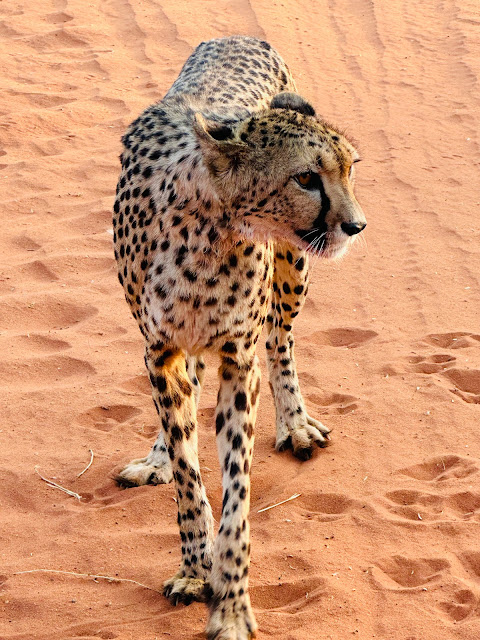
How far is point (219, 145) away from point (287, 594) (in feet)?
4.99

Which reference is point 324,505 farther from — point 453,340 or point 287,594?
point 453,340

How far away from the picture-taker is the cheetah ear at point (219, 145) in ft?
9.21

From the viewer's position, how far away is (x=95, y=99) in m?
8.21

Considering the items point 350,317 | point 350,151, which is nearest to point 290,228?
point 350,151

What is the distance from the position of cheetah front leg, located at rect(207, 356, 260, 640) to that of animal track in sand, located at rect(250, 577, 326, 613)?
183 millimetres

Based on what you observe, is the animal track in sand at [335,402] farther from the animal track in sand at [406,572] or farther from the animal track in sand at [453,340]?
the animal track in sand at [406,572]

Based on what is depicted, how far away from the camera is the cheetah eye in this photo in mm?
2752

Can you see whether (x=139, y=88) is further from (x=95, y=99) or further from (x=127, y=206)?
(x=127, y=206)

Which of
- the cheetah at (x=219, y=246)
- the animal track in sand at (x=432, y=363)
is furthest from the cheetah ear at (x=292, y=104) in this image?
the animal track in sand at (x=432, y=363)

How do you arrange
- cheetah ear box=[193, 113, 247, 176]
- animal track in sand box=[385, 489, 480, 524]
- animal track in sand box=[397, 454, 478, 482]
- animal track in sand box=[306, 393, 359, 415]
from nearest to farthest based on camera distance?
cheetah ear box=[193, 113, 247, 176], animal track in sand box=[385, 489, 480, 524], animal track in sand box=[397, 454, 478, 482], animal track in sand box=[306, 393, 359, 415]

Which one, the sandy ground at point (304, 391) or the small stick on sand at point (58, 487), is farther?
Answer: the small stick on sand at point (58, 487)

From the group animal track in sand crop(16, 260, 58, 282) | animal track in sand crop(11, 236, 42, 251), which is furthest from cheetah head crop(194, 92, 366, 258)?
animal track in sand crop(11, 236, 42, 251)

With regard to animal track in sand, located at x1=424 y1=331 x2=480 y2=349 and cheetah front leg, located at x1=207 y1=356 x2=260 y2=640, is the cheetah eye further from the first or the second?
animal track in sand, located at x1=424 y1=331 x2=480 y2=349

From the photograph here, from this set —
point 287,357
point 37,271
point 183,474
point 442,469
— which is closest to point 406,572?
point 442,469
